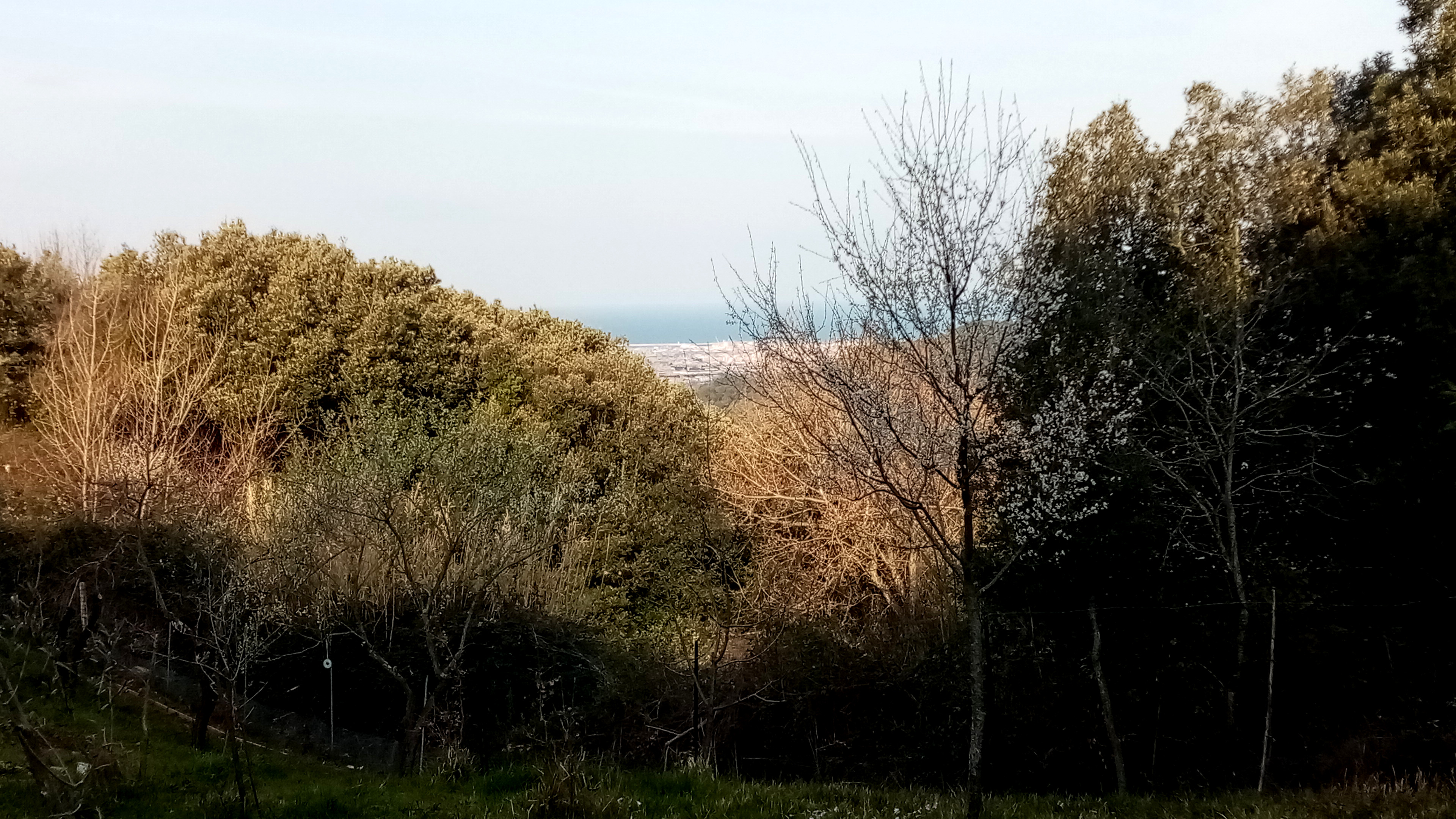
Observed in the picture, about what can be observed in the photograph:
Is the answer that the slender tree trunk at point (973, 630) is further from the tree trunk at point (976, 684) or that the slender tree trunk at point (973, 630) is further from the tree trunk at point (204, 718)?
the tree trunk at point (204, 718)

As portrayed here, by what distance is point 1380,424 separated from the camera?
9898 millimetres

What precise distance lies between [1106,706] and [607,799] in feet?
15.8

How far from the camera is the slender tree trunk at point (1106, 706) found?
7.90 m

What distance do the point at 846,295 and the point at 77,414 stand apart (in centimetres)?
1532

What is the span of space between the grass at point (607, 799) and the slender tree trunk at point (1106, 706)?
1448 mm

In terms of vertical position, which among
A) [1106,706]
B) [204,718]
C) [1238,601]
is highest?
[1238,601]

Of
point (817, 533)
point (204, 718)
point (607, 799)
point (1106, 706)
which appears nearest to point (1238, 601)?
point (1106, 706)

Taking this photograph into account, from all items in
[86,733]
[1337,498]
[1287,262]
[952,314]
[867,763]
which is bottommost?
[867,763]

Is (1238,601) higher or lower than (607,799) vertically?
higher

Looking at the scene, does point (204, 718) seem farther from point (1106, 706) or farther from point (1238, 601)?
point (1238, 601)

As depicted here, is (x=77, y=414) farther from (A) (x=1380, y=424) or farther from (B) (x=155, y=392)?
(A) (x=1380, y=424)

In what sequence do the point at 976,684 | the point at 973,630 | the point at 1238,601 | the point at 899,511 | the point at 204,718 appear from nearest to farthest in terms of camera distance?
the point at 976,684, the point at 973,630, the point at 1238,601, the point at 204,718, the point at 899,511

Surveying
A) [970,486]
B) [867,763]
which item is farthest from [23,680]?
[970,486]

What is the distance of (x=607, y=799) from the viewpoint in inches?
223
